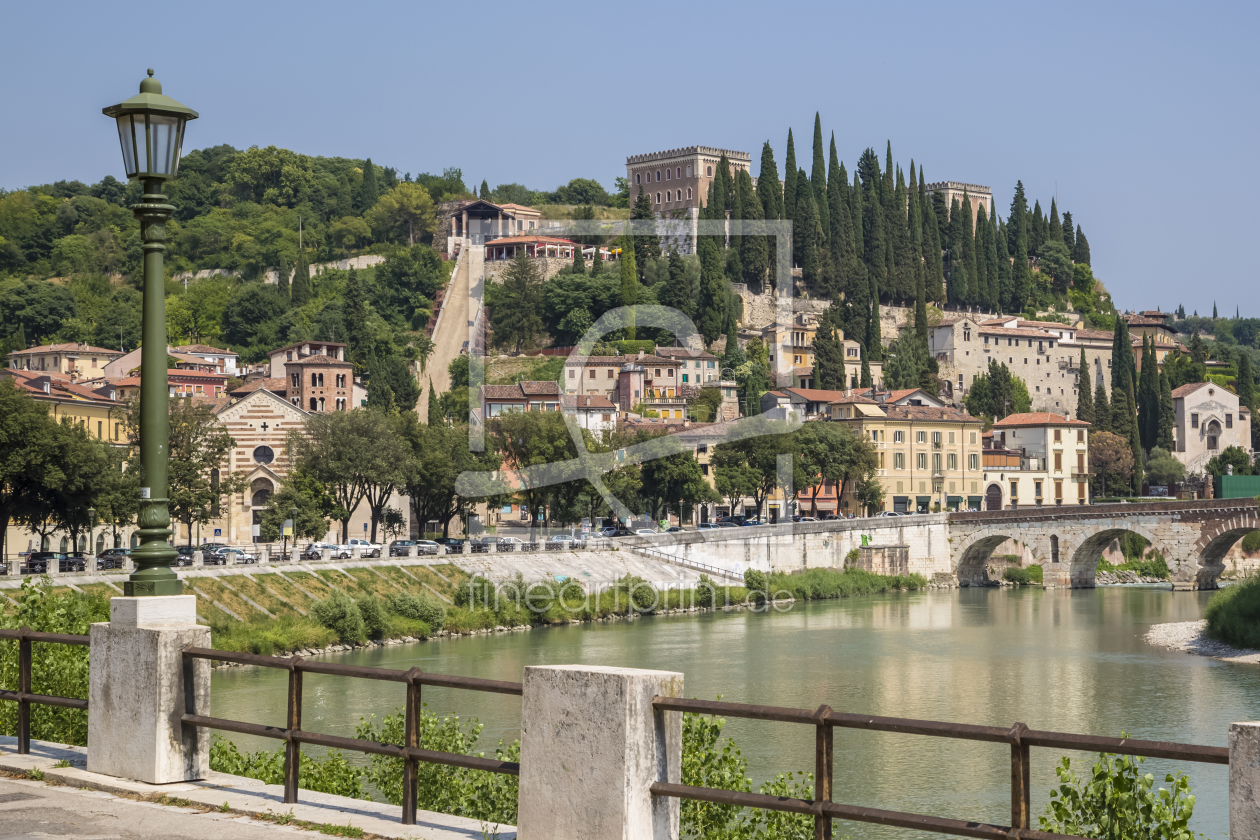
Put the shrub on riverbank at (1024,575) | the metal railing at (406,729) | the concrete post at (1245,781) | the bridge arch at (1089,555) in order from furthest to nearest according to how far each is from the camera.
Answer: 1. the shrub on riverbank at (1024,575)
2. the bridge arch at (1089,555)
3. the metal railing at (406,729)
4. the concrete post at (1245,781)

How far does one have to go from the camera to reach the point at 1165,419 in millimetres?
89625

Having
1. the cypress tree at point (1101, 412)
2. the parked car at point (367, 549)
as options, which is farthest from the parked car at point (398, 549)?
the cypress tree at point (1101, 412)

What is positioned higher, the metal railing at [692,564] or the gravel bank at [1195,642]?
the metal railing at [692,564]

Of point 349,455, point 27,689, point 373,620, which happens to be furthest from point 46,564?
point 27,689

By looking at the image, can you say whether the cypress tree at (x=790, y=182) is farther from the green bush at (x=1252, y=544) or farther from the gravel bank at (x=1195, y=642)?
the gravel bank at (x=1195, y=642)

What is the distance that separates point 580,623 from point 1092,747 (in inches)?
1527

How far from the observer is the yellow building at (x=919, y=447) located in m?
75.4

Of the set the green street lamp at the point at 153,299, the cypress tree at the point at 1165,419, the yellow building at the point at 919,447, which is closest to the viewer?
the green street lamp at the point at 153,299

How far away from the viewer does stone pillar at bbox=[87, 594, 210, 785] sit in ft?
25.7

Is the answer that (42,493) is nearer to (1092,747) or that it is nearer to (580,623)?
(580,623)

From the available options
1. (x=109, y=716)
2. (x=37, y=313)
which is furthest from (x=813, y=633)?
(x=37, y=313)

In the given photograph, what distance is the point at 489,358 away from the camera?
3647 inches

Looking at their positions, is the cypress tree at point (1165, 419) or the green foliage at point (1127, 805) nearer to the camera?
the green foliage at point (1127, 805)

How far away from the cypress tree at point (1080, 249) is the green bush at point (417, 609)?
94.9m
